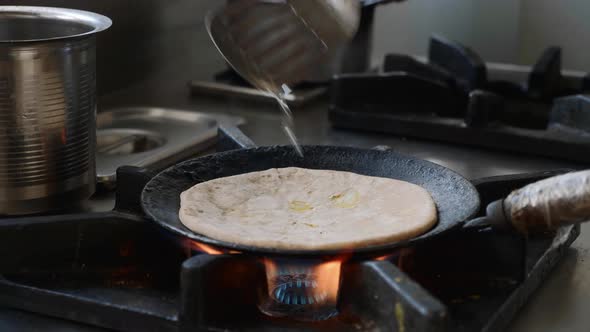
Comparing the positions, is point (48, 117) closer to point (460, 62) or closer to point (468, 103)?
point (468, 103)

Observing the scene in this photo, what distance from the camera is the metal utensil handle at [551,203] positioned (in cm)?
74

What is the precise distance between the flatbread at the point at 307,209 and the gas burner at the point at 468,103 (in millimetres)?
417

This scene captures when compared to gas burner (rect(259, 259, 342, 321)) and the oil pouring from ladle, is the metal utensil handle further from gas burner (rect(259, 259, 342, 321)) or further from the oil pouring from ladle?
the oil pouring from ladle

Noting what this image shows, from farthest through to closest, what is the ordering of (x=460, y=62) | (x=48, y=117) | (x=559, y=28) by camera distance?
1. (x=559, y=28)
2. (x=460, y=62)
3. (x=48, y=117)

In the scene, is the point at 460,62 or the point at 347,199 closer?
the point at 347,199

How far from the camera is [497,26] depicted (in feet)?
7.01

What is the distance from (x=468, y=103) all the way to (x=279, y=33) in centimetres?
37

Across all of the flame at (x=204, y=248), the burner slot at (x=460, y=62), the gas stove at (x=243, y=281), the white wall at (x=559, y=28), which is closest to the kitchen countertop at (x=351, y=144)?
the gas stove at (x=243, y=281)

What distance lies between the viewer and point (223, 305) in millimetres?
749

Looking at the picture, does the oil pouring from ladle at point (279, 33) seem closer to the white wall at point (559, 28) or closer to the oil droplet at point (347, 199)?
the oil droplet at point (347, 199)

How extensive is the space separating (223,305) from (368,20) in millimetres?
1078

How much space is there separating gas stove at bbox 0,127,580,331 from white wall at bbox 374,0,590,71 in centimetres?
127

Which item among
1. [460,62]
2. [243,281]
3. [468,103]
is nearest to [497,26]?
[460,62]

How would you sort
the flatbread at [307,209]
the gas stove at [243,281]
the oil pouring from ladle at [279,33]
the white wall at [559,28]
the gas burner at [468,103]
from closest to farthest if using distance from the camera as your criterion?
the gas stove at [243,281] → the flatbread at [307,209] → the oil pouring from ladle at [279,33] → the gas burner at [468,103] → the white wall at [559,28]
